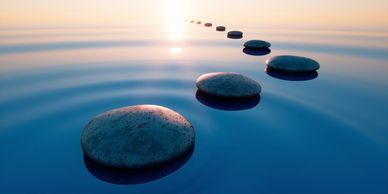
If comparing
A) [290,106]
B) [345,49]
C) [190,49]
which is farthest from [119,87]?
[345,49]

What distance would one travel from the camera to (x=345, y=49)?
1586 centimetres

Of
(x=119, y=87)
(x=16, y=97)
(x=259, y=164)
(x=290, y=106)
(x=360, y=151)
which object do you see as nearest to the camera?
(x=259, y=164)

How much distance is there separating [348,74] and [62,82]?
11.4 metres

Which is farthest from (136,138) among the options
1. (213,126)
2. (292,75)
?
(292,75)

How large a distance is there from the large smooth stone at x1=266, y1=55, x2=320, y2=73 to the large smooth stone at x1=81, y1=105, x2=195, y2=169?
648 cm

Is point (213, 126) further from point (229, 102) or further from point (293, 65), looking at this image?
point (293, 65)

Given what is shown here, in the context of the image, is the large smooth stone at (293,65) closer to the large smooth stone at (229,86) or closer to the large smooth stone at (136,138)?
the large smooth stone at (229,86)

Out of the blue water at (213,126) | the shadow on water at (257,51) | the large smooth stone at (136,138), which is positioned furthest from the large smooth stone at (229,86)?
the shadow on water at (257,51)

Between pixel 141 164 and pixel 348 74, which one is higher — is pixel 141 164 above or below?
above

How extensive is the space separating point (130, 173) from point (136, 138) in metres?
0.61

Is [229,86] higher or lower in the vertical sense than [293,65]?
higher

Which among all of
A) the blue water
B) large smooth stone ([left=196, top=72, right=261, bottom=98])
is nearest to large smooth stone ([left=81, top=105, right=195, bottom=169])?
the blue water

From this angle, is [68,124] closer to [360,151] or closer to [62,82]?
[62,82]

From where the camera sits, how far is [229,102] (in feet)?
23.6
